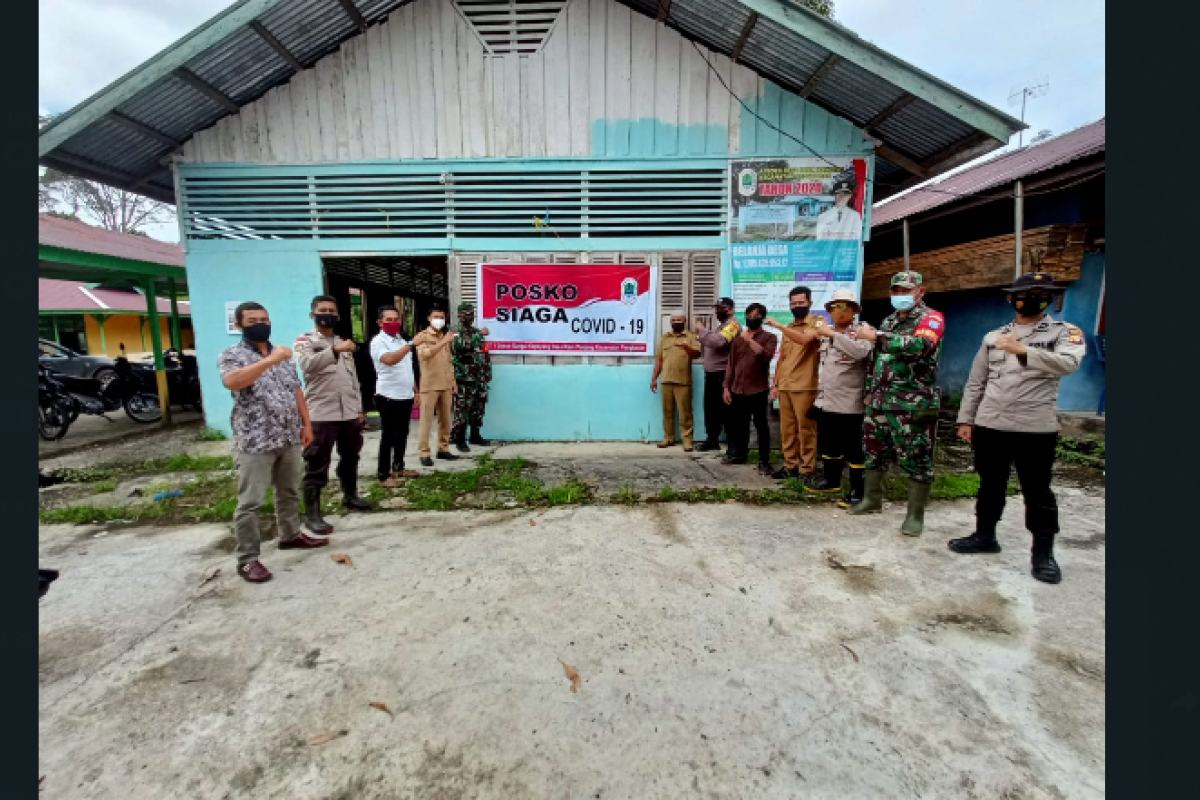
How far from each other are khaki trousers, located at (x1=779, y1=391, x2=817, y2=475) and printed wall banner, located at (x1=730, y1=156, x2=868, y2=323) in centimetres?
157

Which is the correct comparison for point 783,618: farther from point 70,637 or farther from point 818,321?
point 70,637

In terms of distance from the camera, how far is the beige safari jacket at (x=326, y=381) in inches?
145

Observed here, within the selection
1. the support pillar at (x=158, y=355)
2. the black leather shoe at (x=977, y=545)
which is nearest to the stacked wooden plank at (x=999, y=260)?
the black leather shoe at (x=977, y=545)

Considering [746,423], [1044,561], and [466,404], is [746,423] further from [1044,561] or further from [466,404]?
[466,404]

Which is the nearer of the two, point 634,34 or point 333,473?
point 333,473

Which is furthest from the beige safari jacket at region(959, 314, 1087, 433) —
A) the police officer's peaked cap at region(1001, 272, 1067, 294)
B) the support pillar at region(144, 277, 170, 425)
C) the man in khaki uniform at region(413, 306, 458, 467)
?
the support pillar at region(144, 277, 170, 425)

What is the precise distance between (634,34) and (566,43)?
758 millimetres

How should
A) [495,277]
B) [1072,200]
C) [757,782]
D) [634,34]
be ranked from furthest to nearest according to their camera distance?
[1072,200]
[495,277]
[634,34]
[757,782]

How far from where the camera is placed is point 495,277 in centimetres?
Answer: 627

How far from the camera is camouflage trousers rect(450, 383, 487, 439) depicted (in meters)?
6.07

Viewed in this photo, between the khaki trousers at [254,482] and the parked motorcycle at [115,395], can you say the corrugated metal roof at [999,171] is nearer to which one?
the khaki trousers at [254,482]

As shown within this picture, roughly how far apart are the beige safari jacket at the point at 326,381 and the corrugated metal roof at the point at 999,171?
7.77 meters

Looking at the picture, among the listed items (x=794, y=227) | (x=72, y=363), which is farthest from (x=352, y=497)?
(x=72, y=363)

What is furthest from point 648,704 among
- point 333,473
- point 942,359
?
point 942,359
